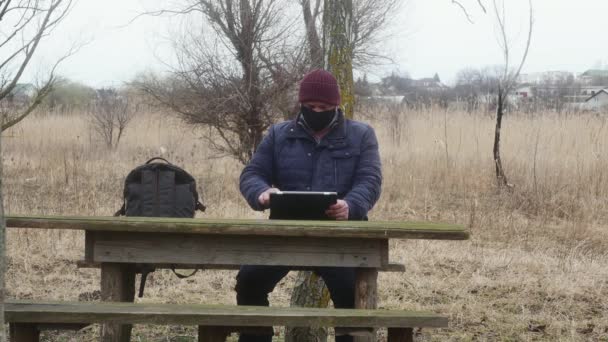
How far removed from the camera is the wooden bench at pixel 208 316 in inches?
104

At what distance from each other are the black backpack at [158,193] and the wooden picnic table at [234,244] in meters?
0.86

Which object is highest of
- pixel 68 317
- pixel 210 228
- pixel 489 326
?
pixel 210 228

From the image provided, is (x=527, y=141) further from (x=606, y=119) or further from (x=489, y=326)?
(x=489, y=326)

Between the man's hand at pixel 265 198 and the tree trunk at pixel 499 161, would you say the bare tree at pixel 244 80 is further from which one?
the man's hand at pixel 265 198

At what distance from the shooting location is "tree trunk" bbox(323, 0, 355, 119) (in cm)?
411

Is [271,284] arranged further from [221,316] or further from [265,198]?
[221,316]

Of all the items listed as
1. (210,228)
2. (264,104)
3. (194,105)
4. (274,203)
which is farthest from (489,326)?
(194,105)

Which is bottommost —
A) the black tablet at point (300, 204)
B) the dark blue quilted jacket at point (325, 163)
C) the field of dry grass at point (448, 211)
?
the field of dry grass at point (448, 211)

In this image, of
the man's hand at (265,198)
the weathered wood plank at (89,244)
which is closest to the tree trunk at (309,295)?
the man's hand at (265,198)

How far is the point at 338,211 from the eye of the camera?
129 inches

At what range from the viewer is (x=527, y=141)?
10008 millimetres

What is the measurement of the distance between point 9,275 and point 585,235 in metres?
5.04

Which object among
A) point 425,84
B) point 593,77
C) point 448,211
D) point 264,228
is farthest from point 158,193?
point 425,84

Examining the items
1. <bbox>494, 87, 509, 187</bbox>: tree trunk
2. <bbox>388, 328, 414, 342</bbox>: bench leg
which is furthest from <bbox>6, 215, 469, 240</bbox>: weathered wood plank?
<bbox>494, 87, 509, 187</bbox>: tree trunk
